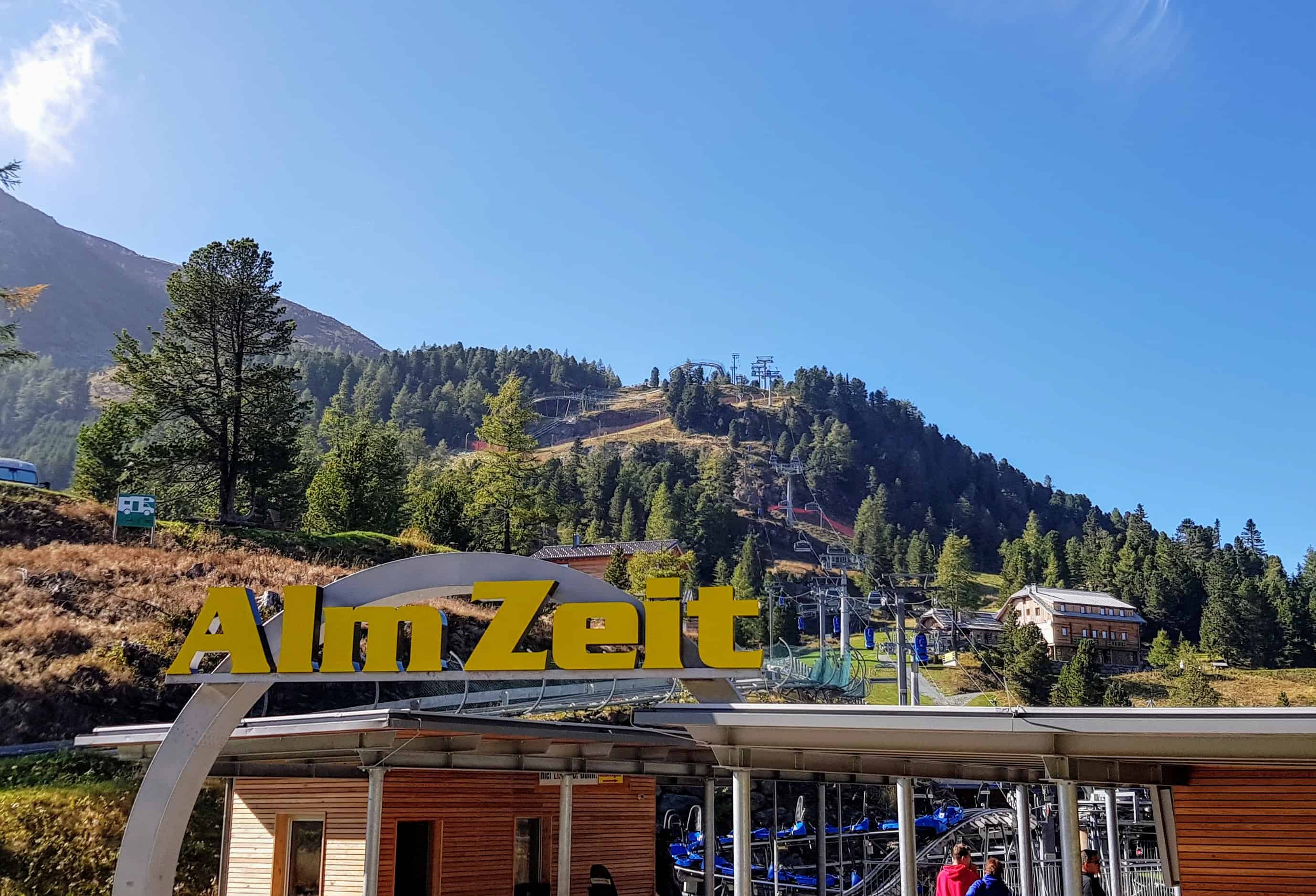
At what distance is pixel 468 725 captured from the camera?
12.7 metres

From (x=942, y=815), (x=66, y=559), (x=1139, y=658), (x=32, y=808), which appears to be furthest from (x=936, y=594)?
(x=32, y=808)

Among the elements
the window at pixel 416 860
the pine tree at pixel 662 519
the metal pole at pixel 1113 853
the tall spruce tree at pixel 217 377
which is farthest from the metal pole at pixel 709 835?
the pine tree at pixel 662 519

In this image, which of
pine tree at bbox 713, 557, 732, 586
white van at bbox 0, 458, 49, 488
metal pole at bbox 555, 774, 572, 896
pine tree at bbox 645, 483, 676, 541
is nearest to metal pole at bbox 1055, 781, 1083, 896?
metal pole at bbox 555, 774, 572, 896

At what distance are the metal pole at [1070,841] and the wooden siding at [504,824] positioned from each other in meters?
9.15

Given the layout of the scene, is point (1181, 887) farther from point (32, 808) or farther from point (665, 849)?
point (32, 808)

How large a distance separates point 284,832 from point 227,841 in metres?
1.38

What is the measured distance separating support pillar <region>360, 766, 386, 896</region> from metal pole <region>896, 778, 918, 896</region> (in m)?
6.65

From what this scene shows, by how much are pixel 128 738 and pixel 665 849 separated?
44.8ft

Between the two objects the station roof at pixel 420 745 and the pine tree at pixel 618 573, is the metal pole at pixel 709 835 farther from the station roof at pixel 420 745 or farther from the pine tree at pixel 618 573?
the pine tree at pixel 618 573

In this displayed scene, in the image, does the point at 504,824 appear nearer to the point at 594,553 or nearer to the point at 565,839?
the point at 565,839

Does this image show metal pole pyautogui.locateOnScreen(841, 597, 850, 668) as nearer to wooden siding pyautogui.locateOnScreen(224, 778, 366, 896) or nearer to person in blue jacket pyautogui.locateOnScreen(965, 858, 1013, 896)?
wooden siding pyautogui.locateOnScreen(224, 778, 366, 896)

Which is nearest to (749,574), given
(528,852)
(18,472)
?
(18,472)

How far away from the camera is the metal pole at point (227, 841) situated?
55.3ft

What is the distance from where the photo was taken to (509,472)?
6197 cm
